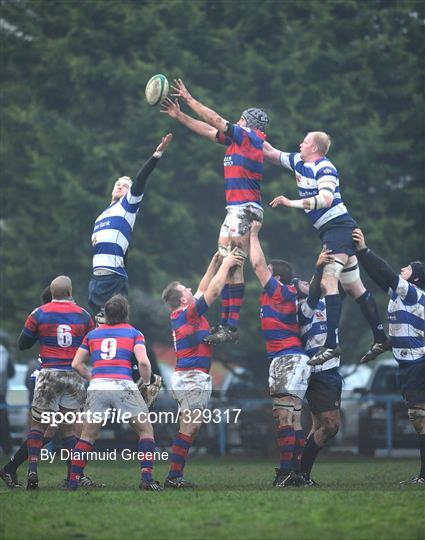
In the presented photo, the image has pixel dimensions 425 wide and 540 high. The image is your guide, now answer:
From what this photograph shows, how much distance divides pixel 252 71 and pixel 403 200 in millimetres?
Result: 4296

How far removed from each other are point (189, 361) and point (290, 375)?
3.93 ft

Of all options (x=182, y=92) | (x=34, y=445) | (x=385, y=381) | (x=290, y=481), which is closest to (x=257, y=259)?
(x=182, y=92)

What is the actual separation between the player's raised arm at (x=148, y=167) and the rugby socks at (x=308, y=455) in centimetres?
367

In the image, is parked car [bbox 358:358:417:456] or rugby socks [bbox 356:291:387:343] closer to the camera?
rugby socks [bbox 356:291:387:343]

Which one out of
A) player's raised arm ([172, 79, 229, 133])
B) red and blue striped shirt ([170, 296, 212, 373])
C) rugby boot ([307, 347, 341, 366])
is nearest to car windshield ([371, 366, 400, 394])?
rugby boot ([307, 347, 341, 366])

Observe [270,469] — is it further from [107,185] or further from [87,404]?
[107,185]

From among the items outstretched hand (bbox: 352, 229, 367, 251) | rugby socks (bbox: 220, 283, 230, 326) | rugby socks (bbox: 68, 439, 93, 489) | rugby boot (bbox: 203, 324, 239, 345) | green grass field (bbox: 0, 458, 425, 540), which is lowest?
green grass field (bbox: 0, 458, 425, 540)

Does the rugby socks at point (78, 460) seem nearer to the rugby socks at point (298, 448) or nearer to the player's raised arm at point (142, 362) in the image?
the player's raised arm at point (142, 362)

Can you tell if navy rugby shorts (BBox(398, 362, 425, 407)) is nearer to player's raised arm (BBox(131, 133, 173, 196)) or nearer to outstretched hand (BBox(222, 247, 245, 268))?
outstretched hand (BBox(222, 247, 245, 268))

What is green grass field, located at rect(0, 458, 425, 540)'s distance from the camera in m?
11.4

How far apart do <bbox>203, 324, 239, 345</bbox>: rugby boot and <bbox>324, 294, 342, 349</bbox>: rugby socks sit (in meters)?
1.10

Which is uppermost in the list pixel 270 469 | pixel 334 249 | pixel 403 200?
pixel 403 200

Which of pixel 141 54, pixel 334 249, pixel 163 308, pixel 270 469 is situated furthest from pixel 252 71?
pixel 334 249

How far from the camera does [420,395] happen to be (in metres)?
16.7
